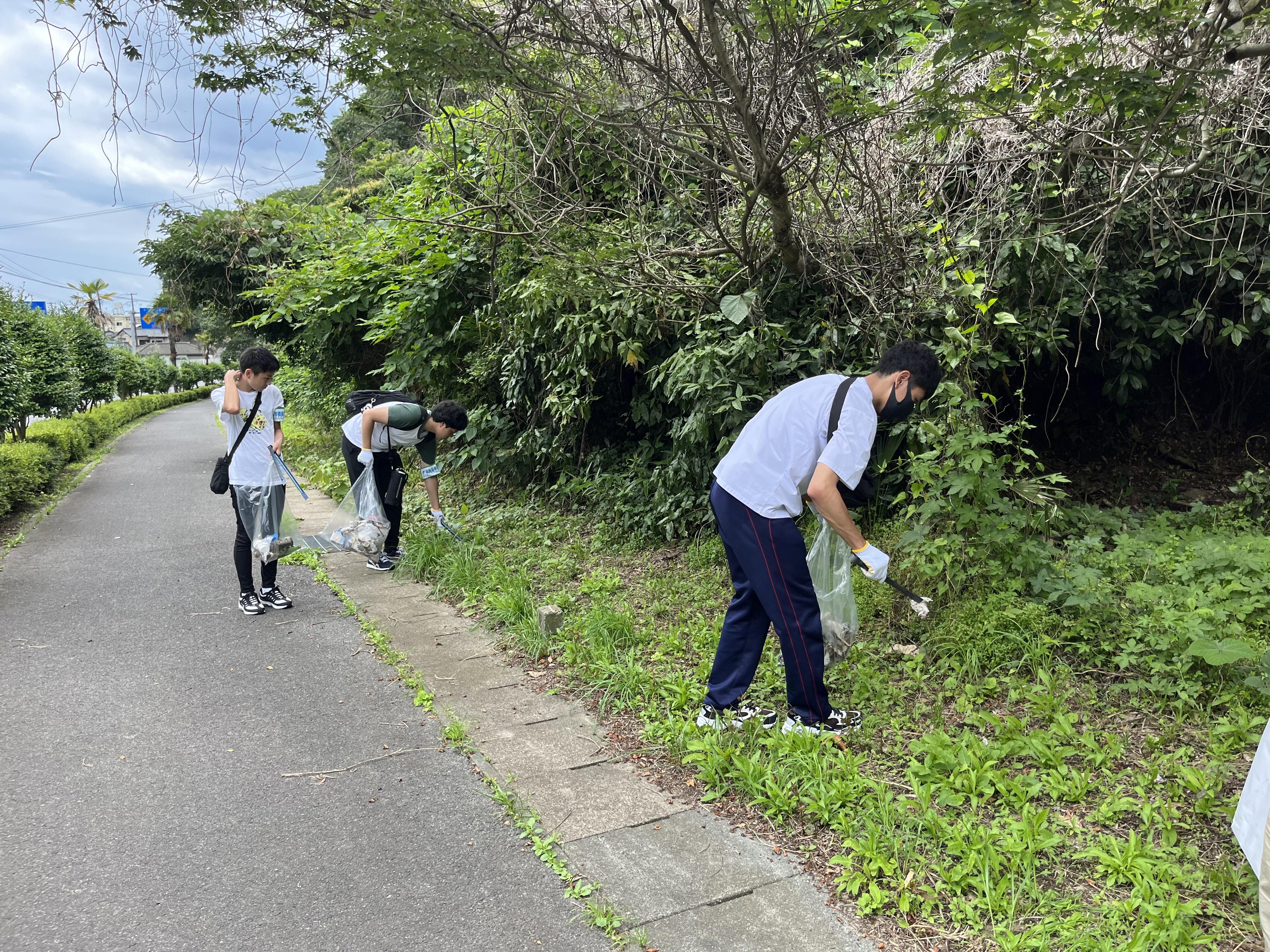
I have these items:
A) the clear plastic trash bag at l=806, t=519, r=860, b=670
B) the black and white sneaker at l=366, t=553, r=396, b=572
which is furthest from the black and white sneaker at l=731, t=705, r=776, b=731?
the black and white sneaker at l=366, t=553, r=396, b=572

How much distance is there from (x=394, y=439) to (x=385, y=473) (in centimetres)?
29

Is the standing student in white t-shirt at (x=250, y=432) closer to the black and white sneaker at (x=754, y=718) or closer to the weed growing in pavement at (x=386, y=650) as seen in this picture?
the weed growing in pavement at (x=386, y=650)

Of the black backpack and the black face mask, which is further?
the black backpack

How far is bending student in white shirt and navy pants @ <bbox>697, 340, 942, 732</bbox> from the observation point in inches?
124

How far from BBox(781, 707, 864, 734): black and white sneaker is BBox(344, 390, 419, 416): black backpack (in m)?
3.89

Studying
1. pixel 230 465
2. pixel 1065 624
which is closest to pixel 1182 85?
pixel 1065 624

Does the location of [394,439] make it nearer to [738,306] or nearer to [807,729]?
[738,306]

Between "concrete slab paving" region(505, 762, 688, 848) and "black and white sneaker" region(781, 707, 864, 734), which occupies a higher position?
"black and white sneaker" region(781, 707, 864, 734)

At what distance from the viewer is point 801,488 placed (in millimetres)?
3369

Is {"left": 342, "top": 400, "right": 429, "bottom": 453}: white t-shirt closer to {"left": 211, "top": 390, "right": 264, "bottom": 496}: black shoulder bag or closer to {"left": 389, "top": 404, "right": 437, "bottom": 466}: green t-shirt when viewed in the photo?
{"left": 389, "top": 404, "right": 437, "bottom": 466}: green t-shirt

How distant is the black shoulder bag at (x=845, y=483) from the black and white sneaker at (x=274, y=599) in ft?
13.1

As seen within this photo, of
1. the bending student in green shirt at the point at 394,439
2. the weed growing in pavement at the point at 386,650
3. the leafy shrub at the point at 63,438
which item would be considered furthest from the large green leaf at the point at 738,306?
the leafy shrub at the point at 63,438

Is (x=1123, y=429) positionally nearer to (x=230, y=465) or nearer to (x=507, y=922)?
(x=507, y=922)

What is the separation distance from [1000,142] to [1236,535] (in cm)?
271
